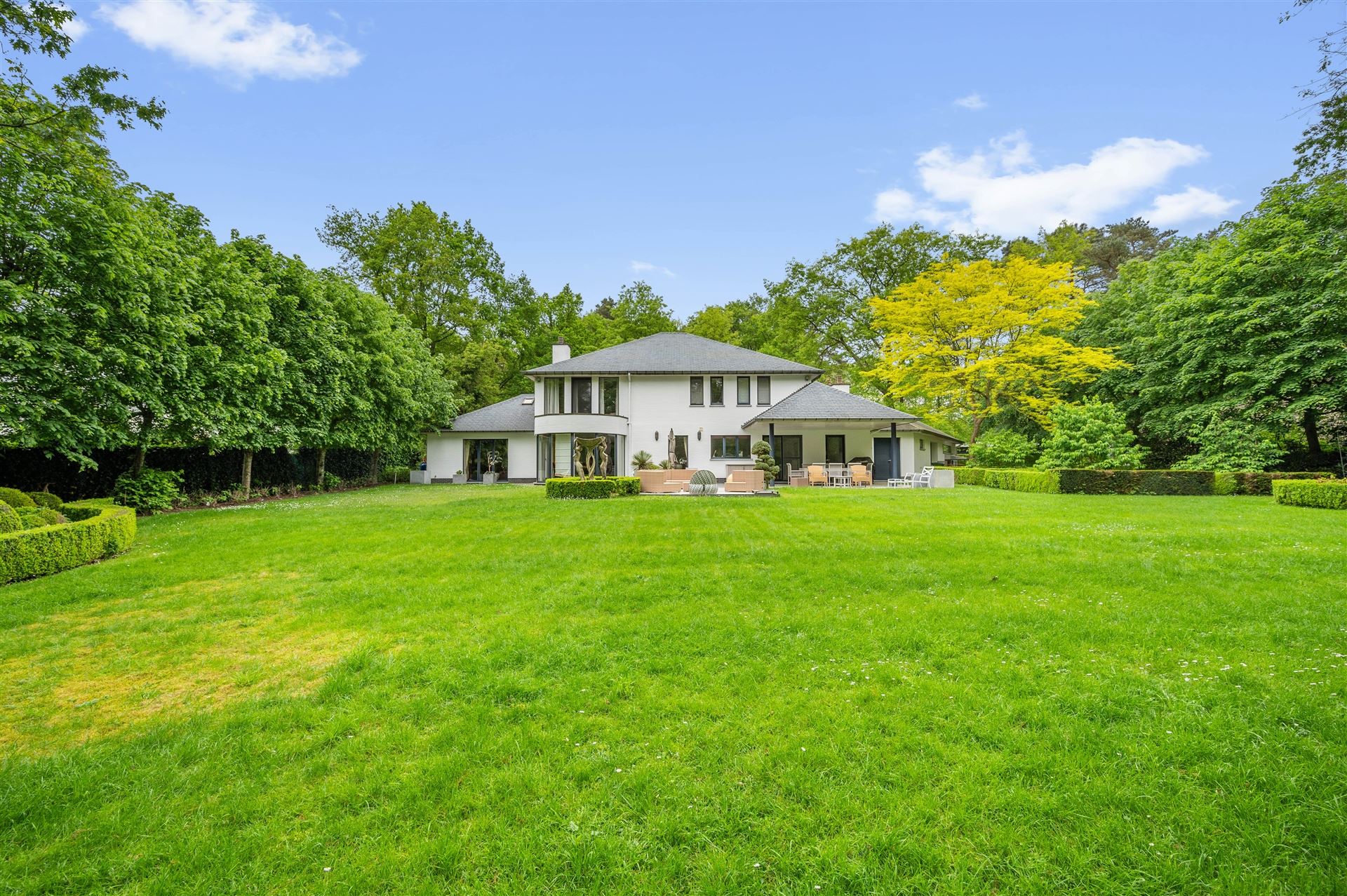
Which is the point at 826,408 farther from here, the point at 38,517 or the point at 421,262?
Result: the point at 421,262

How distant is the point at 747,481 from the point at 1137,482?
1216 centimetres

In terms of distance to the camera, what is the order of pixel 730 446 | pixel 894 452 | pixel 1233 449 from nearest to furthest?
pixel 1233 449 → pixel 894 452 → pixel 730 446

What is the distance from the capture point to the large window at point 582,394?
25609mm

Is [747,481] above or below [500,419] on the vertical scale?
below

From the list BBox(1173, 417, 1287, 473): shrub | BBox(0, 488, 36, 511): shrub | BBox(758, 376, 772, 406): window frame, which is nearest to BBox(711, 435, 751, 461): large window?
BBox(758, 376, 772, 406): window frame

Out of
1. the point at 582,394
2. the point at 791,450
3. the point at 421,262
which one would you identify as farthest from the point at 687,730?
the point at 421,262

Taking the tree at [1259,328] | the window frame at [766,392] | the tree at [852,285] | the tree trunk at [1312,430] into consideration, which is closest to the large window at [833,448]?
the window frame at [766,392]

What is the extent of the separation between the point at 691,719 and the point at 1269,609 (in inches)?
217

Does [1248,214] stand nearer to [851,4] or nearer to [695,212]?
[851,4]

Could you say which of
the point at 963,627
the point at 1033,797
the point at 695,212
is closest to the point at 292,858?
the point at 1033,797

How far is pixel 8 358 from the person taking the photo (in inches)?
390

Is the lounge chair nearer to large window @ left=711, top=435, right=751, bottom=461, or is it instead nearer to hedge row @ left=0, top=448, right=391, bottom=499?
large window @ left=711, top=435, right=751, bottom=461

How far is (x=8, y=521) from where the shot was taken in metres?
7.46

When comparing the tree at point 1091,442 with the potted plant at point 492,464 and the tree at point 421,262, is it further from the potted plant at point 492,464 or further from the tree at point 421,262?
the tree at point 421,262
